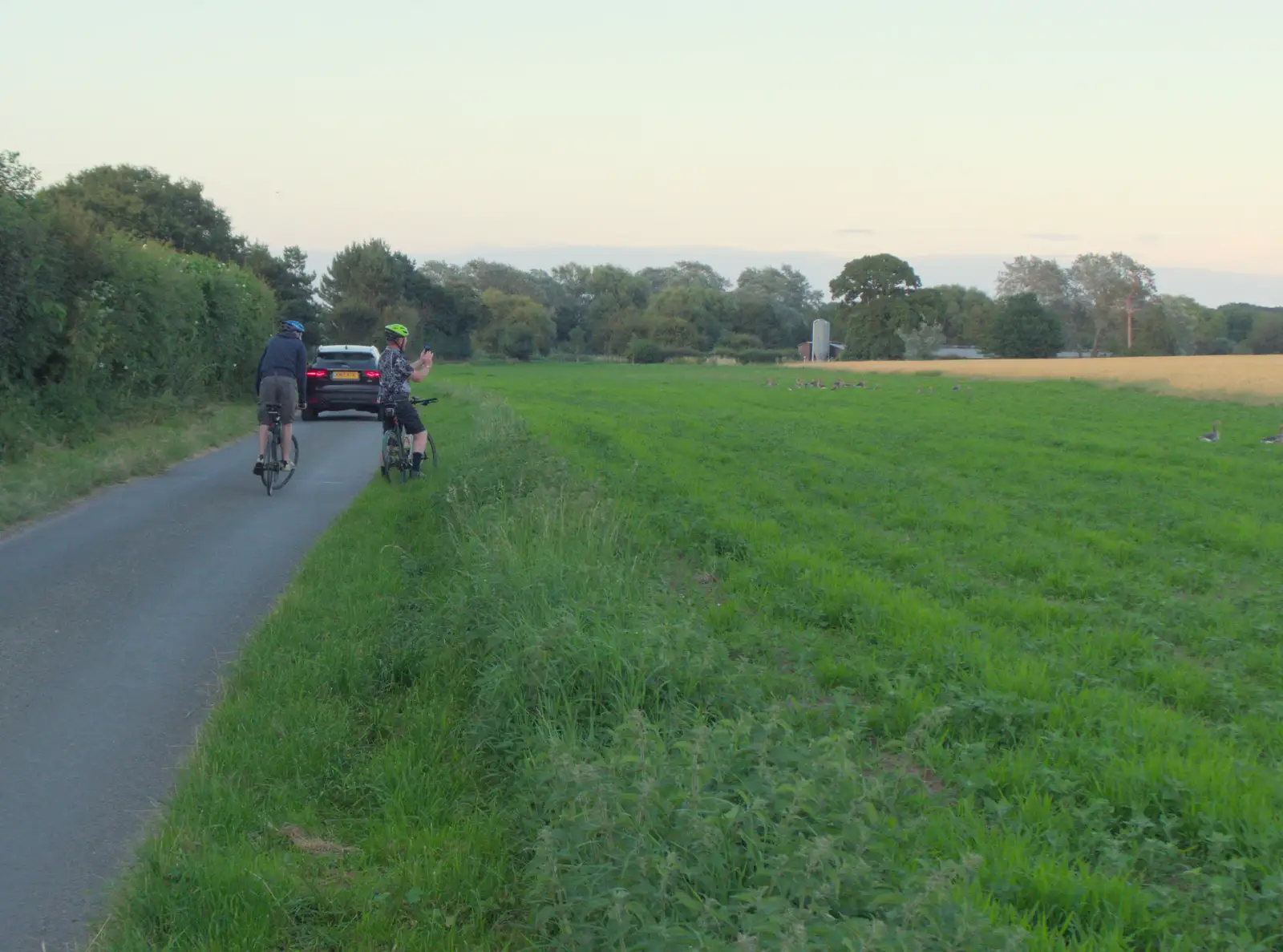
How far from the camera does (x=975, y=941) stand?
277 centimetres

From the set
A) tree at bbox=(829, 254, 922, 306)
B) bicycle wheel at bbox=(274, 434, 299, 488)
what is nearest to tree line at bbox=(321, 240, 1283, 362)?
tree at bbox=(829, 254, 922, 306)

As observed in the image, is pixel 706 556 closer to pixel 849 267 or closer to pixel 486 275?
pixel 849 267

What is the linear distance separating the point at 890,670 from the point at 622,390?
3653cm

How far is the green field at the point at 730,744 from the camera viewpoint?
335 centimetres

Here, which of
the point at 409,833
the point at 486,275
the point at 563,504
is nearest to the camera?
the point at 409,833

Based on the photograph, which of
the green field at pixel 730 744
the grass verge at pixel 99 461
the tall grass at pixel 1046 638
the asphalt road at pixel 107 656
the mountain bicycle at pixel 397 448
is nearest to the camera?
the green field at pixel 730 744

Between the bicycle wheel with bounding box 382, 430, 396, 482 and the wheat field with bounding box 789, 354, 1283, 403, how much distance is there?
31.2 meters

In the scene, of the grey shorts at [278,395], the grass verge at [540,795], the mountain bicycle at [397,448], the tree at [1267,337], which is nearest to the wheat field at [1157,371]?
the mountain bicycle at [397,448]

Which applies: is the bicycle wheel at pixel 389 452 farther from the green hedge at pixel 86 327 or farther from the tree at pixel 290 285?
the tree at pixel 290 285

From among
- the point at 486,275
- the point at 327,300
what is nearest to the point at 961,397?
the point at 327,300

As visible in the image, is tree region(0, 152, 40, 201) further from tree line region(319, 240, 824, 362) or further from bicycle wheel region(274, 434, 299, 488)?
tree line region(319, 240, 824, 362)

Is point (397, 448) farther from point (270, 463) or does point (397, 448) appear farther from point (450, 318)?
point (450, 318)

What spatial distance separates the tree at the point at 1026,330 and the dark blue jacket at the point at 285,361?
95.8m

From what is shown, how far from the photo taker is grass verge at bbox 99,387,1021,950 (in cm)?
308
